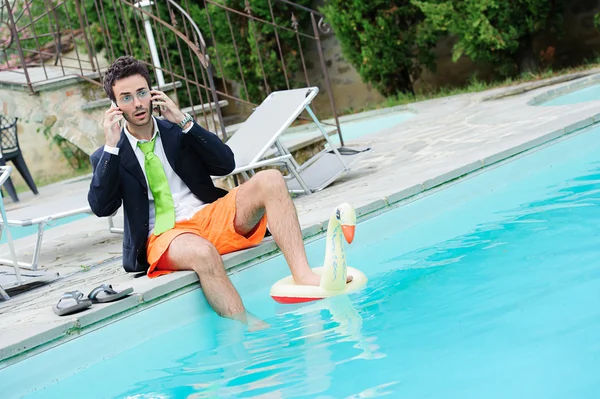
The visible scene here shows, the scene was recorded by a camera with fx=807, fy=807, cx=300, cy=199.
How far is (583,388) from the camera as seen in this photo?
220 centimetres

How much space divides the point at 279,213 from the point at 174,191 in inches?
23.0

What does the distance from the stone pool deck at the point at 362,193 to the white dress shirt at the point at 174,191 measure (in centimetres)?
30

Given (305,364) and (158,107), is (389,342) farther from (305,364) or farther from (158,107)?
(158,107)

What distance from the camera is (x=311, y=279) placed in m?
3.45

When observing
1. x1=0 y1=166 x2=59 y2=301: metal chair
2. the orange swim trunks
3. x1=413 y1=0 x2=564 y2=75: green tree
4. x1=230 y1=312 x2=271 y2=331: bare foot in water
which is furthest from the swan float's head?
x1=413 y1=0 x2=564 y2=75: green tree

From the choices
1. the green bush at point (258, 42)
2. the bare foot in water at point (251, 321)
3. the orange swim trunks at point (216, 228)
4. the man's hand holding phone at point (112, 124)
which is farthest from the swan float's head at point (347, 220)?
the green bush at point (258, 42)

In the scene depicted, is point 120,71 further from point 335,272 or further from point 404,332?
point 404,332

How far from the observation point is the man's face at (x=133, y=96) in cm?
360

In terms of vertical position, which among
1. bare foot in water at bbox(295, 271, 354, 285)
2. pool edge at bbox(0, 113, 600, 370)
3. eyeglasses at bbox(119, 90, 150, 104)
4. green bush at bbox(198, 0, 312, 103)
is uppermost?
green bush at bbox(198, 0, 312, 103)

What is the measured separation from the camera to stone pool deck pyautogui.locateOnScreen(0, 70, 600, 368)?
10.9 ft

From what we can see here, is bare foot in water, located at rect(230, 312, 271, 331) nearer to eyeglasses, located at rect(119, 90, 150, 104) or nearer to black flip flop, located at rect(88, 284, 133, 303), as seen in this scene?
black flip flop, located at rect(88, 284, 133, 303)

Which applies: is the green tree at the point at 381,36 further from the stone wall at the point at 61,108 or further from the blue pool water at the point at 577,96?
the stone wall at the point at 61,108

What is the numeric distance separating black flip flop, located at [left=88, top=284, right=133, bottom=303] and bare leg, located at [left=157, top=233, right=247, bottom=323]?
0.32 metres

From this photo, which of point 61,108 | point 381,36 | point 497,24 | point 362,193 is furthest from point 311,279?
point 381,36
